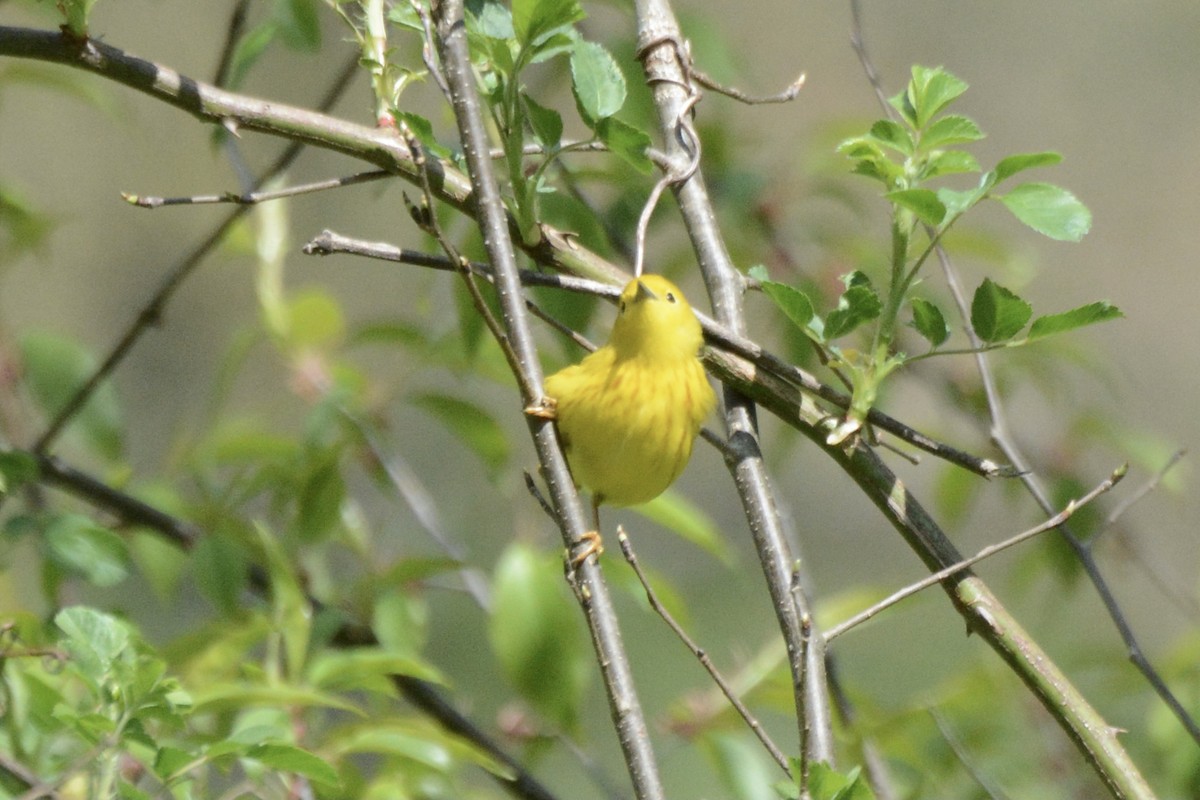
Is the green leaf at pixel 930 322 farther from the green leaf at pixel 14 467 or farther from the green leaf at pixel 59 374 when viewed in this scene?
the green leaf at pixel 59 374

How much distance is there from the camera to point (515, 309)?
68 cm

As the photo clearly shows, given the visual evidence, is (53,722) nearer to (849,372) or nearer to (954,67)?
(849,372)

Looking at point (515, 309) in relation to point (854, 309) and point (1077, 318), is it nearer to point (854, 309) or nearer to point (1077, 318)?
point (854, 309)

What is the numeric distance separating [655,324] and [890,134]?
0.29 m

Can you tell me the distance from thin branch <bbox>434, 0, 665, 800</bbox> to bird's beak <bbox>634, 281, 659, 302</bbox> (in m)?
0.22

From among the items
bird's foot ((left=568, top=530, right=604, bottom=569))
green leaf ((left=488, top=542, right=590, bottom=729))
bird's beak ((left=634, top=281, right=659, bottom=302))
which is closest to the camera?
bird's foot ((left=568, top=530, right=604, bottom=569))

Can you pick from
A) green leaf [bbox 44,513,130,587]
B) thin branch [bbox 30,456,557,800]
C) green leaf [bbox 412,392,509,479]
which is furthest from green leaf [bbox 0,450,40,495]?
green leaf [bbox 412,392,509,479]

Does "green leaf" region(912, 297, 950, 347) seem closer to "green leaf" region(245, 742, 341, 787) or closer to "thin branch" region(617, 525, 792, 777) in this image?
"thin branch" region(617, 525, 792, 777)

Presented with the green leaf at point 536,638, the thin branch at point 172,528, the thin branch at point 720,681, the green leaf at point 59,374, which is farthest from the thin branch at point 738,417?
the green leaf at point 59,374

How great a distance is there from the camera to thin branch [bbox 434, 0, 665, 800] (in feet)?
2.17

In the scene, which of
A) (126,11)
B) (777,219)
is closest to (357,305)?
(126,11)

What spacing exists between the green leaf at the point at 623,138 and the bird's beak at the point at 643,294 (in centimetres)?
17

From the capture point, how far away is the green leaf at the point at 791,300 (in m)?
0.73

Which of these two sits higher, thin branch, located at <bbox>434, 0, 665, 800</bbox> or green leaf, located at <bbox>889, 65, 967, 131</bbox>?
green leaf, located at <bbox>889, 65, 967, 131</bbox>
